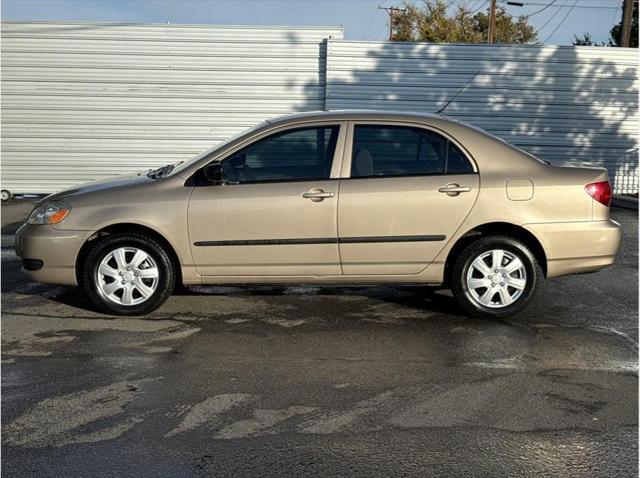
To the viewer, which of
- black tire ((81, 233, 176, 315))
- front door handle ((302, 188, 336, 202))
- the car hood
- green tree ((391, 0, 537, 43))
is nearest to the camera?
front door handle ((302, 188, 336, 202))

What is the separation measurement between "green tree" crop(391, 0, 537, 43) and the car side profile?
34976mm

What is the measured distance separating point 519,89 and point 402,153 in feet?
34.1

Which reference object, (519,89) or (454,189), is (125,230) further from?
(519,89)

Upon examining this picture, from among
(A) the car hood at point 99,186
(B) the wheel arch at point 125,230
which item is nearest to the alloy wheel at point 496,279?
(B) the wheel arch at point 125,230

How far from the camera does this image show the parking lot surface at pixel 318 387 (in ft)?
12.2

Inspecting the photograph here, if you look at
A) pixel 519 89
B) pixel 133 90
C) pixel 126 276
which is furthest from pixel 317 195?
pixel 519 89

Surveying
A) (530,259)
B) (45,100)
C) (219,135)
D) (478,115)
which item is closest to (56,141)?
(45,100)

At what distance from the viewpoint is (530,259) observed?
20.3 ft

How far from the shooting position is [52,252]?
248 inches

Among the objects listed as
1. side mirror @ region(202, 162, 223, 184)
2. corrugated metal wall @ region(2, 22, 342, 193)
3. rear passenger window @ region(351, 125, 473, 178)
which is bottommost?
side mirror @ region(202, 162, 223, 184)

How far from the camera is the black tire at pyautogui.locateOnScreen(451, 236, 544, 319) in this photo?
20.4 ft

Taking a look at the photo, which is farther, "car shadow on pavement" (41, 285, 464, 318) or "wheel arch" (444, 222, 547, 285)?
"car shadow on pavement" (41, 285, 464, 318)

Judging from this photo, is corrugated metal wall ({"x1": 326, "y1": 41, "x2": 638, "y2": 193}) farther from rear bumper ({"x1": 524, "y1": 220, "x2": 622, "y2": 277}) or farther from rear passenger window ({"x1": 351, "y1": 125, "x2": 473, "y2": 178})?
rear bumper ({"x1": 524, "y1": 220, "x2": 622, "y2": 277})

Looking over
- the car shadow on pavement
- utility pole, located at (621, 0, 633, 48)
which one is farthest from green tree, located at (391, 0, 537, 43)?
the car shadow on pavement
